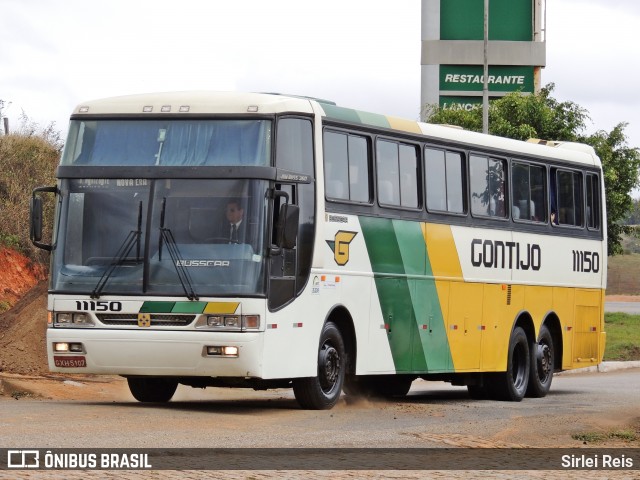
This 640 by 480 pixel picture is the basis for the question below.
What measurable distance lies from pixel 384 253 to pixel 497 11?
48.3 m

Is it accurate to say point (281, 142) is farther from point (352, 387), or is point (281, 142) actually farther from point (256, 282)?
point (352, 387)

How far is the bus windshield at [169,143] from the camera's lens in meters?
16.9

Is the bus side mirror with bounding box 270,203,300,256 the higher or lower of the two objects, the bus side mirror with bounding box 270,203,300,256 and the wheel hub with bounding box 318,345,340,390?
the higher

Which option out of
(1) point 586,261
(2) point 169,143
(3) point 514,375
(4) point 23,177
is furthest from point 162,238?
(4) point 23,177

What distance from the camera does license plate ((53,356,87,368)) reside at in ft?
54.6

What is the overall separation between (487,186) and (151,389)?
601 centimetres

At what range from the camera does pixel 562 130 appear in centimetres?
4216

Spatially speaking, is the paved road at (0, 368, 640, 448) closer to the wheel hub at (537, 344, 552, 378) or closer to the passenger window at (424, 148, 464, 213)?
the wheel hub at (537, 344, 552, 378)

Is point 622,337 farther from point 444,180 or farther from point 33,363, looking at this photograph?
point 444,180

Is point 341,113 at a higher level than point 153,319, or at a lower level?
higher

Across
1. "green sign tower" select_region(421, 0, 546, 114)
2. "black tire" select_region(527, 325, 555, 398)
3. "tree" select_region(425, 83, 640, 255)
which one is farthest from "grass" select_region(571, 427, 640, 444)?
"green sign tower" select_region(421, 0, 546, 114)

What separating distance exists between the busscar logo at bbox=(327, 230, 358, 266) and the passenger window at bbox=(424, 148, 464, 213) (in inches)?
95.5

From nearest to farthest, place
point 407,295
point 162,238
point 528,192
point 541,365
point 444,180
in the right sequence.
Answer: point 162,238, point 407,295, point 444,180, point 528,192, point 541,365

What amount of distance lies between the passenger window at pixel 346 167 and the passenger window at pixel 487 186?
126 inches
